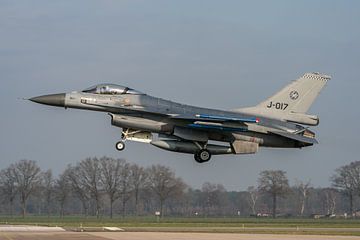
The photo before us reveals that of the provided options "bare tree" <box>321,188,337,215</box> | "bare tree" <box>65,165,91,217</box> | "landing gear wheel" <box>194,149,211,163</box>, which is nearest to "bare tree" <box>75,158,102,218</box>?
"bare tree" <box>65,165,91,217</box>

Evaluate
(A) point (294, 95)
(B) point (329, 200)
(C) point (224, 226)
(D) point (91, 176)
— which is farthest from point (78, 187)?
(A) point (294, 95)

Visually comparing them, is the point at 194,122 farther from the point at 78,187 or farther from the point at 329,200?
the point at 329,200

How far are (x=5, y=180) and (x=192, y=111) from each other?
3809 inches

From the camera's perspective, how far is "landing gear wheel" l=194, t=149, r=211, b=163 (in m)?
43.2

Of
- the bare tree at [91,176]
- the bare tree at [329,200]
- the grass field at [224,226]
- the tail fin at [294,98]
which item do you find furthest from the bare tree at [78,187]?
the tail fin at [294,98]

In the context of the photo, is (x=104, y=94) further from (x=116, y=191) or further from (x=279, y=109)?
(x=116, y=191)

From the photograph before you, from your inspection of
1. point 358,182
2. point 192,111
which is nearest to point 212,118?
point 192,111

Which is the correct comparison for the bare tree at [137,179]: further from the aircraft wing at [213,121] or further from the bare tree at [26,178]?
the aircraft wing at [213,121]

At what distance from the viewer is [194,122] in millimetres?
42250

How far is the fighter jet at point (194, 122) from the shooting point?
42.1m

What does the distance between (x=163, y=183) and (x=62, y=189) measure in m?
19.9

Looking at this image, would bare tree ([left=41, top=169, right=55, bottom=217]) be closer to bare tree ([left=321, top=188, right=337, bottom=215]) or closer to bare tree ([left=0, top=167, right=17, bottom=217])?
bare tree ([left=0, top=167, right=17, bottom=217])

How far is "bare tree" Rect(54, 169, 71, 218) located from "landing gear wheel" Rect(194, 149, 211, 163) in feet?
300

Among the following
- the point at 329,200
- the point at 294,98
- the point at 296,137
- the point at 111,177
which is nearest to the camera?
the point at 296,137
